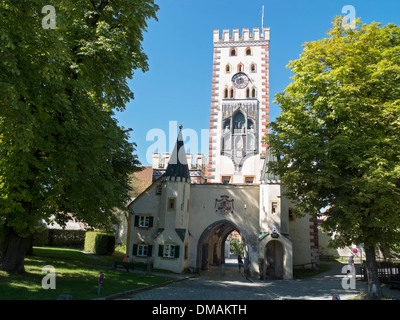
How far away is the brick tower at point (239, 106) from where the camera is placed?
3594 centimetres

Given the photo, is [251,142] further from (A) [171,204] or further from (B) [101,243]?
(B) [101,243]

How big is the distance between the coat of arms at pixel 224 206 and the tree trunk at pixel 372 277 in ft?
46.6

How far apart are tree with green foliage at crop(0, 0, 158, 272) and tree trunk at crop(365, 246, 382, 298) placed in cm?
1268

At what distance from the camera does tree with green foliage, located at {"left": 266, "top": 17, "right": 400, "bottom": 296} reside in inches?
580

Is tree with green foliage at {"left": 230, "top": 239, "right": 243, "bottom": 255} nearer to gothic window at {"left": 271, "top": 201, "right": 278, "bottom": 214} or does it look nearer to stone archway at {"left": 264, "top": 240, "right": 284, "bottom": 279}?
stone archway at {"left": 264, "top": 240, "right": 284, "bottom": 279}

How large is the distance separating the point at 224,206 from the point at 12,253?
17577 mm

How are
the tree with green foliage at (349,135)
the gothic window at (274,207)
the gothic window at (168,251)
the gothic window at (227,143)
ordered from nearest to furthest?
the tree with green foliage at (349,135)
the gothic window at (168,251)
the gothic window at (274,207)
the gothic window at (227,143)

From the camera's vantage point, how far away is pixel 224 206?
29516mm

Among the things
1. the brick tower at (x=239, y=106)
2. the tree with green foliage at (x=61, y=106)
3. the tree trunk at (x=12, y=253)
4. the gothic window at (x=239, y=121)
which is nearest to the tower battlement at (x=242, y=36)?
the brick tower at (x=239, y=106)

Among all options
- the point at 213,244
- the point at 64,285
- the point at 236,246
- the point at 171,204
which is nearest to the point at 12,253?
the point at 64,285

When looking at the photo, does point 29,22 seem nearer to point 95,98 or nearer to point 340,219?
point 95,98

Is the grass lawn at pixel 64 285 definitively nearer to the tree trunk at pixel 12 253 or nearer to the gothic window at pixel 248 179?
the tree trunk at pixel 12 253

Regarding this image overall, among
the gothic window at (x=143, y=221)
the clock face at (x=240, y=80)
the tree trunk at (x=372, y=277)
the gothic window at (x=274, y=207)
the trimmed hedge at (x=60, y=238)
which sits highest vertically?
the clock face at (x=240, y=80)

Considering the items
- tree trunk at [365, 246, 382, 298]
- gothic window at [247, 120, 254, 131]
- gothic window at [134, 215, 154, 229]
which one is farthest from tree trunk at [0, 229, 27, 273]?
gothic window at [247, 120, 254, 131]
